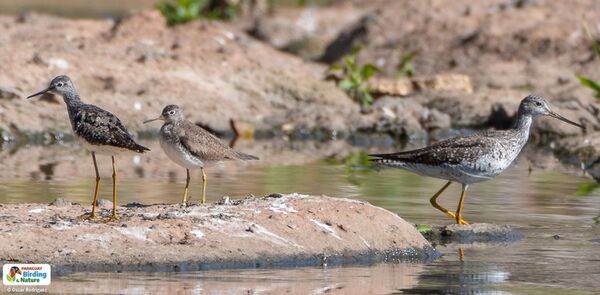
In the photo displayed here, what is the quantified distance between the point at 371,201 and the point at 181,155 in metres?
3.15

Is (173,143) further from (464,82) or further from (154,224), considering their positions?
(464,82)

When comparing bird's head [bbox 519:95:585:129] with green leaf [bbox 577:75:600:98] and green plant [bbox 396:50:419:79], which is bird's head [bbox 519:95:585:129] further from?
green plant [bbox 396:50:419:79]

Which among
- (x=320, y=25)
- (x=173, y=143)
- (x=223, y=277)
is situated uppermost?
(x=320, y=25)

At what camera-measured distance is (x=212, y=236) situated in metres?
12.4

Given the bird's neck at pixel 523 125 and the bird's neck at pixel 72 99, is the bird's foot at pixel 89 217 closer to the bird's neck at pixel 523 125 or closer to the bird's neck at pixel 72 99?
the bird's neck at pixel 72 99

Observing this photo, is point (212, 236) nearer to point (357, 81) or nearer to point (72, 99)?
point (72, 99)

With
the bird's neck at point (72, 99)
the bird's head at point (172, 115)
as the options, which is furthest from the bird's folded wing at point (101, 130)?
the bird's head at point (172, 115)

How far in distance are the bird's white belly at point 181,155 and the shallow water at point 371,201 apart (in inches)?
→ 58.4

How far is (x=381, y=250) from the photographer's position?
514 inches

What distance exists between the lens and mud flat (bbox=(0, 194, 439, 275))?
11.9m

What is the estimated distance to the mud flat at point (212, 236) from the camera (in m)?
11.9

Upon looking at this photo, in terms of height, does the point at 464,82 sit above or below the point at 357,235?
above

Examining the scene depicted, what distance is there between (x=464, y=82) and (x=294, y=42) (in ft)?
27.4

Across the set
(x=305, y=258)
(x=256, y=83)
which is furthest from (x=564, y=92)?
(x=305, y=258)
